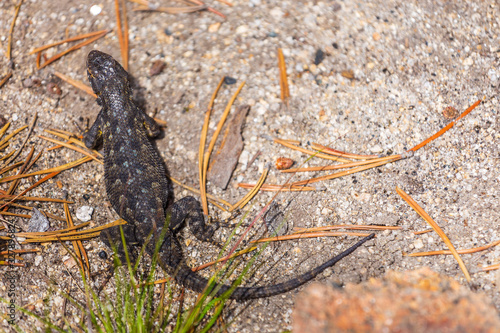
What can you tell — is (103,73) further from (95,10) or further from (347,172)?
(347,172)

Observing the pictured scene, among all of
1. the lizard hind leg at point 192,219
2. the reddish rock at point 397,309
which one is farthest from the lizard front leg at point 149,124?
the reddish rock at point 397,309

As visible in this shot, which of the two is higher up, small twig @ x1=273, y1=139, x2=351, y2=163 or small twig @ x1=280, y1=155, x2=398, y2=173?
small twig @ x1=273, y1=139, x2=351, y2=163

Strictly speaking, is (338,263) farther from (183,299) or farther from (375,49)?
(375,49)

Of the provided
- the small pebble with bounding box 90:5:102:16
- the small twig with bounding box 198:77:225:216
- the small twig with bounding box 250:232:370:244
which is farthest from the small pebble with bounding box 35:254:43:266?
the small pebble with bounding box 90:5:102:16

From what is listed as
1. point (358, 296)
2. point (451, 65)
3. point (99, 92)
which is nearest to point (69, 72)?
point (99, 92)

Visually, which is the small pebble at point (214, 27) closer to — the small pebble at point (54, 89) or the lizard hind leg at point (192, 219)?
the small pebble at point (54, 89)

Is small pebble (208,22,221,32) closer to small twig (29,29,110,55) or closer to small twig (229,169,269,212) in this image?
small twig (29,29,110,55)
